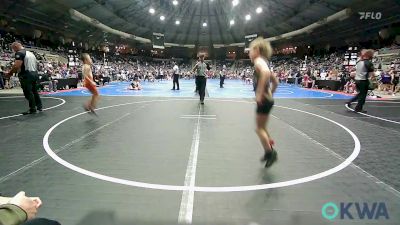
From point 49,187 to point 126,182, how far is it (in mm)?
922

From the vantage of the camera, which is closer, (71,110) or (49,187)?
(49,187)

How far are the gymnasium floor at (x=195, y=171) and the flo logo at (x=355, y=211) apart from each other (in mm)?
39

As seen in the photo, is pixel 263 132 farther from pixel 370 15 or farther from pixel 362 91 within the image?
pixel 370 15

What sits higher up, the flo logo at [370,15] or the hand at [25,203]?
the flo logo at [370,15]

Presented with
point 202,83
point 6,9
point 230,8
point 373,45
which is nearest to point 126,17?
point 230,8

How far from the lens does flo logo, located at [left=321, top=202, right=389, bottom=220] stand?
3027mm

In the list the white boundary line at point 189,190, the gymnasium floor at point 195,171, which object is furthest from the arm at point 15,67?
the white boundary line at point 189,190

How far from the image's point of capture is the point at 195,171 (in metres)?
4.33

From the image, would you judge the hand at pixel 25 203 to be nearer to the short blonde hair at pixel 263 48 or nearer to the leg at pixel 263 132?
the leg at pixel 263 132

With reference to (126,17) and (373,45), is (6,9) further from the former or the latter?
(373,45)

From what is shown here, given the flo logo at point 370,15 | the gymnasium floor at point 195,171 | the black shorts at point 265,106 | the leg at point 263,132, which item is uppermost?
the flo logo at point 370,15

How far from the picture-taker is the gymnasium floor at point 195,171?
10.2 feet

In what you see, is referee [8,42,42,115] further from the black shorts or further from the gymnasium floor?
the black shorts

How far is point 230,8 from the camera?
45.9 meters
